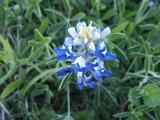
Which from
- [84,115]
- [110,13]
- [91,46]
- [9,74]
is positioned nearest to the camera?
[91,46]

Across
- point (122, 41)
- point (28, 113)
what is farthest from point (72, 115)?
point (122, 41)

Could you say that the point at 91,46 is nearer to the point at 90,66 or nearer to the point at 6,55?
the point at 90,66

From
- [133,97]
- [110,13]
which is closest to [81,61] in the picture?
[133,97]

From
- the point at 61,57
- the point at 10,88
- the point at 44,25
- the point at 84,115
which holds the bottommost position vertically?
the point at 84,115

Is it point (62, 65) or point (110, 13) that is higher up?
point (110, 13)

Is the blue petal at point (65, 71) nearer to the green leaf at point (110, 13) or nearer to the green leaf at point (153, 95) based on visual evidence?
the green leaf at point (153, 95)

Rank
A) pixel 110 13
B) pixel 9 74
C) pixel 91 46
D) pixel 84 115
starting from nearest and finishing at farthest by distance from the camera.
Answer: pixel 91 46 < pixel 9 74 < pixel 84 115 < pixel 110 13

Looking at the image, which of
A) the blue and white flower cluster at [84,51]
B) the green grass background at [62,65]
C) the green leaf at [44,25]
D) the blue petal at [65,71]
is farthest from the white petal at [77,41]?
the green leaf at [44,25]
